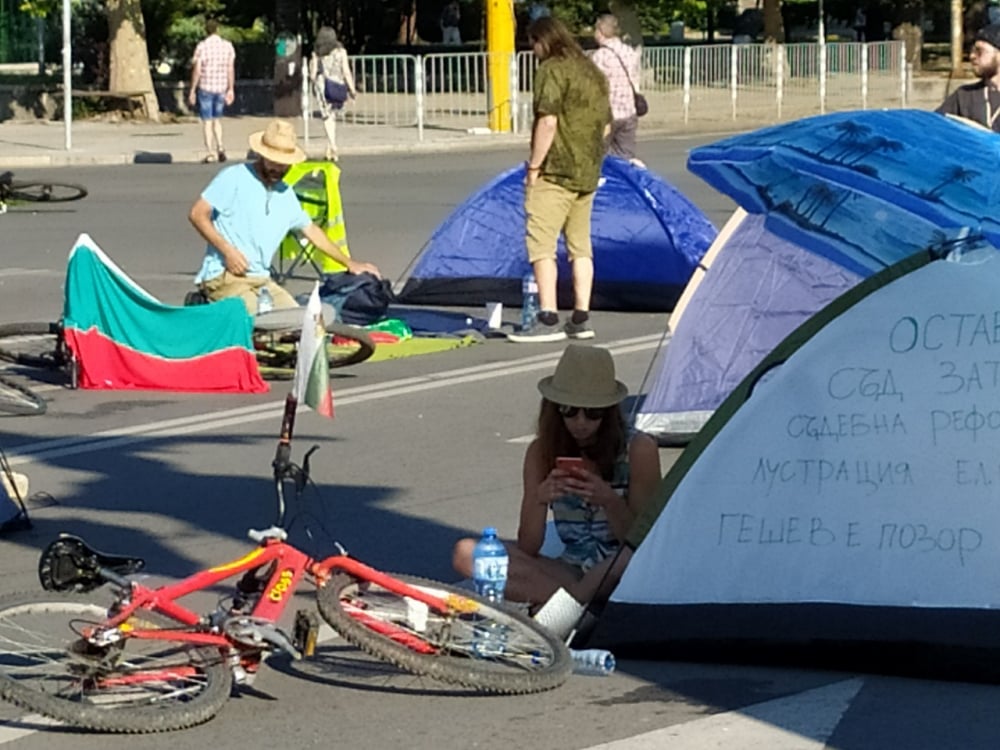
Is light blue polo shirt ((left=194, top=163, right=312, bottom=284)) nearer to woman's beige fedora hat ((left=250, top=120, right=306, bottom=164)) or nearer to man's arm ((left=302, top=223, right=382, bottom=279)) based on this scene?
man's arm ((left=302, top=223, right=382, bottom=279))

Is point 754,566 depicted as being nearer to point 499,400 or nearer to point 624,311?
point 499,400

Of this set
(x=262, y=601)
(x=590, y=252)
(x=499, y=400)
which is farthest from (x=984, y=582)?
(x=590, y=252)

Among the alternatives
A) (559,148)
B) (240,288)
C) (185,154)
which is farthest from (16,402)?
(185,154)

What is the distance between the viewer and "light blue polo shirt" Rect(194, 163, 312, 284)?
452 inches

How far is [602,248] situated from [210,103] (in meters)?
14.2

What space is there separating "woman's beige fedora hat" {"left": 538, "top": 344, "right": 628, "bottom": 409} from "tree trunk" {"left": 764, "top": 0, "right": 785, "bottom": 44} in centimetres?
3856

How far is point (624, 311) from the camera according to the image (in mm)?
14164

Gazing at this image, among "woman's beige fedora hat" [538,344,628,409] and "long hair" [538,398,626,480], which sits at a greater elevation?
"woman's beige fedora hat" [538,344,628,409]

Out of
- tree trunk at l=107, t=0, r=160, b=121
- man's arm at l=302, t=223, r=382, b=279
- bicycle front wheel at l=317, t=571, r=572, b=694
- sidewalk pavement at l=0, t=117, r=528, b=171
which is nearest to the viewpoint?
bicycle front wheel at l=317, t=571, r=572, b=694

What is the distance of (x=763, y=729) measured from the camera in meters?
5.46

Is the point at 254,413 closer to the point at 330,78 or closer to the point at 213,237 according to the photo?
the point at 213,237

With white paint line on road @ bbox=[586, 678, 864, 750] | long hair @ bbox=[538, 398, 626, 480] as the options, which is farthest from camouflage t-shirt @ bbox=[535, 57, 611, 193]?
white paint line on road @ bbox=[586, 678, 864, 750]

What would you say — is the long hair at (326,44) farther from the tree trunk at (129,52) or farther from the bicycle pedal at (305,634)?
the bicycle pedal at (305,634)

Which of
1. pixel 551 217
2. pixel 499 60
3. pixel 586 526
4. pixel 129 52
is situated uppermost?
pixel 129 52
